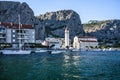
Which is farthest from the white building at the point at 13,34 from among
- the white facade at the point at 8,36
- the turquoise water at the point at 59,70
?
the turquoise water at the point at 59,70

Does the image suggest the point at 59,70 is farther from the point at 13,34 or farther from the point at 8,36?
the point at 13,34

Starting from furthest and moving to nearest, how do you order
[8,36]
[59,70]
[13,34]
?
1. [13,34]
2. [8,36]
3. [59,70]

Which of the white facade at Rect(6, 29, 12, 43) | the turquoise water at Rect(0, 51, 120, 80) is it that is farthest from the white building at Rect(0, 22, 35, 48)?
the turquoise water at Rect(0, 51, 120, 80)

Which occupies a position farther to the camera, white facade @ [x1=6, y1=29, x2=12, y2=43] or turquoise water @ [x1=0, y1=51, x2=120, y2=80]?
white facade @ [x1=6, y1=29, x2=12, y2=43]

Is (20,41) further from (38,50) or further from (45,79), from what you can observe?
(45,79)

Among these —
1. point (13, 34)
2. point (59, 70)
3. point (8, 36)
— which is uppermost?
point (13, 34)

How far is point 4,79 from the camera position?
36062 millimetres

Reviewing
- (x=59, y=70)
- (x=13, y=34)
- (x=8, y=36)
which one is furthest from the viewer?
(x=13, y=34)

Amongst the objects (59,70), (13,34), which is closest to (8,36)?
(13,34)

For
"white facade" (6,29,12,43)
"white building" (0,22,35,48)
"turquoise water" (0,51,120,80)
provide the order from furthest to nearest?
"white facade" (6,29,12,43)
"white building" (0,22,35,48)
"turquoise water" (0,51,120,80)

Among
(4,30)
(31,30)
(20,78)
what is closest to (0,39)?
(4,30)

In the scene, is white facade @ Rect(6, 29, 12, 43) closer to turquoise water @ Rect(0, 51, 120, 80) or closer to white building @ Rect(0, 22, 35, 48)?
white building @ Rect(0, 22, 35, 48)

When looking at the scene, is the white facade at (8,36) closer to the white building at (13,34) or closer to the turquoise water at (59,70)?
the white building at (13,34)

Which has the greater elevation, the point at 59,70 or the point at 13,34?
the point at 13,34
